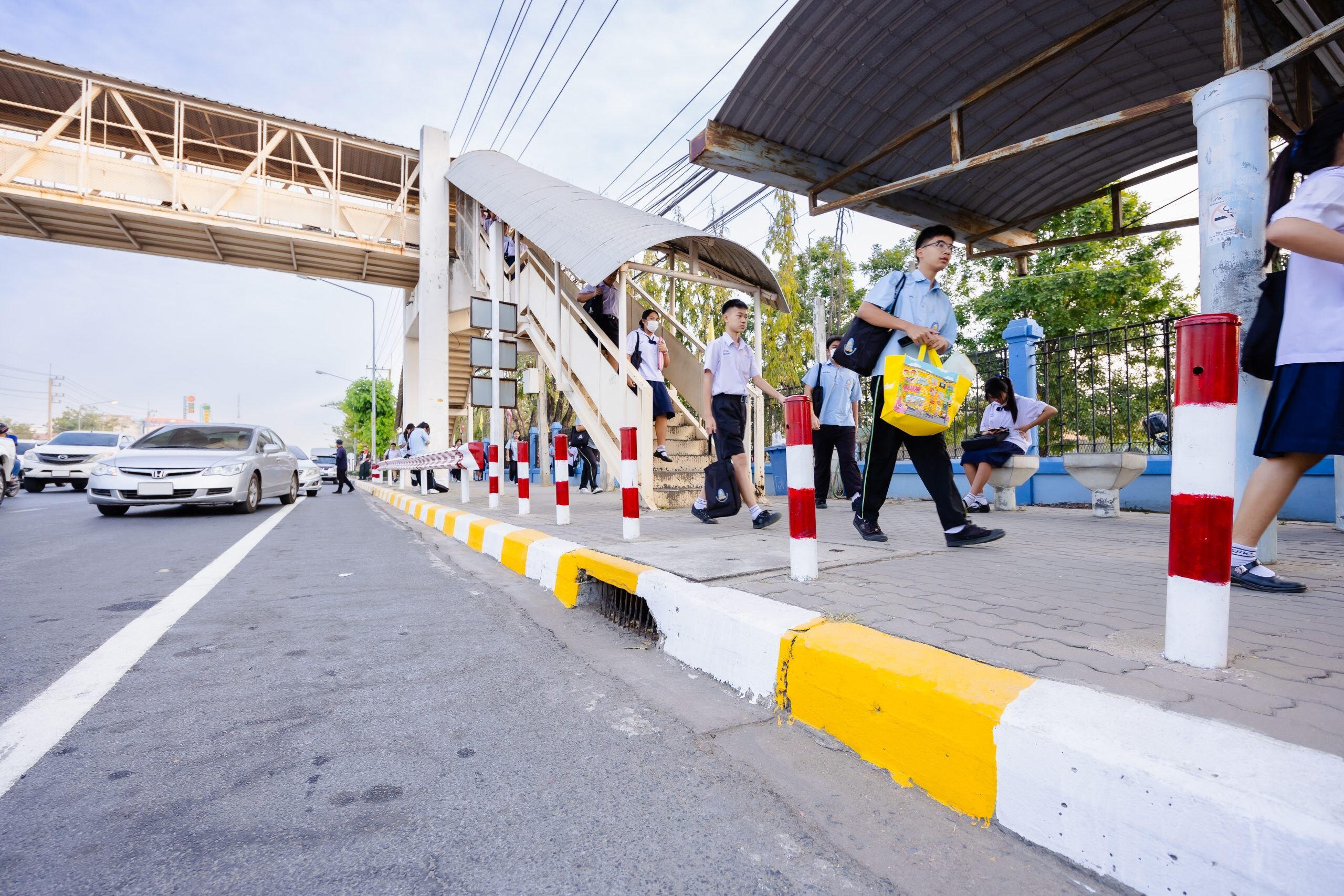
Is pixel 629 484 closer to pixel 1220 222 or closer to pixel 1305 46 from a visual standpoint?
pixel 1220 222

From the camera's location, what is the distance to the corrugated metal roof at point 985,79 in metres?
4.75

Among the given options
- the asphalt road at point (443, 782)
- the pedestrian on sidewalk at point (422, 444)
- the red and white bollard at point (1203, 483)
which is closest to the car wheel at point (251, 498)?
the pedestrian on sidewalk at point (422, 444)

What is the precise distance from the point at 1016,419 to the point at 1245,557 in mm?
4000

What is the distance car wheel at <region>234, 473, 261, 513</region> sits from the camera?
9773 mm

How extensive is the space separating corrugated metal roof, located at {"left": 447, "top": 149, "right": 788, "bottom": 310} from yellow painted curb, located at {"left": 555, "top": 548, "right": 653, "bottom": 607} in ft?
12.8

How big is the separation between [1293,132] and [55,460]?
22126 mm

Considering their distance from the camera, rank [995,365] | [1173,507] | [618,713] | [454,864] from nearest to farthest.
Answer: [454,864], [1173,507], [618,713], [995,365]

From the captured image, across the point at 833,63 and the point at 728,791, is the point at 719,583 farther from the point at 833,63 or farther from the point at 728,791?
the point at 833,63

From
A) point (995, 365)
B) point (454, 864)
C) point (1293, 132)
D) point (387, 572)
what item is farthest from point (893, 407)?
point (995, 365)

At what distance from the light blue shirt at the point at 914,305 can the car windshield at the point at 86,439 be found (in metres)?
19.9

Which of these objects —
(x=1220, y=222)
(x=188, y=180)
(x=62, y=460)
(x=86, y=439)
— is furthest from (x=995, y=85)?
(x=86, y=439)

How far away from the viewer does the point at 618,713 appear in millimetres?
2180

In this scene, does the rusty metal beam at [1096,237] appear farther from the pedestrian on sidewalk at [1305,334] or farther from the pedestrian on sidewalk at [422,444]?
the pedestrian on sidewalk at [422,444]

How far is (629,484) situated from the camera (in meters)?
4.94
